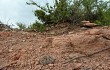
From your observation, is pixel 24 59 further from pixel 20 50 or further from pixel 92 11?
pixel 92 11

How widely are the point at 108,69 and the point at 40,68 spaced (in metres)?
0.92

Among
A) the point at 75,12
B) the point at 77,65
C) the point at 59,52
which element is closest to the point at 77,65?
the point at 77,65

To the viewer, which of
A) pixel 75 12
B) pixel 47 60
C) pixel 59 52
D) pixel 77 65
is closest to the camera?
pixel 77 65

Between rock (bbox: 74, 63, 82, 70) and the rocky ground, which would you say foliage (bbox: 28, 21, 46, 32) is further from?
rock (bbox: 74, 63, 82, 70)

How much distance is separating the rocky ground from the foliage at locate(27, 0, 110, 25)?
1.13 m

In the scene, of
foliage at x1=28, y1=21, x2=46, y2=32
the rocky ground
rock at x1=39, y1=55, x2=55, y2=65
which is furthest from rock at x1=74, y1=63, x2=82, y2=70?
foliage at x1=28, y1=21, x2=46, y2=32

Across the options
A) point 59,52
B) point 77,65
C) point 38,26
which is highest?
point 38,26

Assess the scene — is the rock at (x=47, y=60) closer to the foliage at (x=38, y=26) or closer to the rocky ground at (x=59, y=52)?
the rocky ground at (x=59, y=52)

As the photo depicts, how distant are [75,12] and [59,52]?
1.80 m

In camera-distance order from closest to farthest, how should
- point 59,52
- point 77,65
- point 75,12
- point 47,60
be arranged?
point 77,65 < point 47,60 < point 59,52 < point 75,12

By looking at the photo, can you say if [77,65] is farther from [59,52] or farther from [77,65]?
[59,52]

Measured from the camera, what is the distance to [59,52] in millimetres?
4465

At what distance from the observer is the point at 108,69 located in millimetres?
4148

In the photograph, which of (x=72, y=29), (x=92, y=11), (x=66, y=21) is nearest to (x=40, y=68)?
(x=72, y=29)
